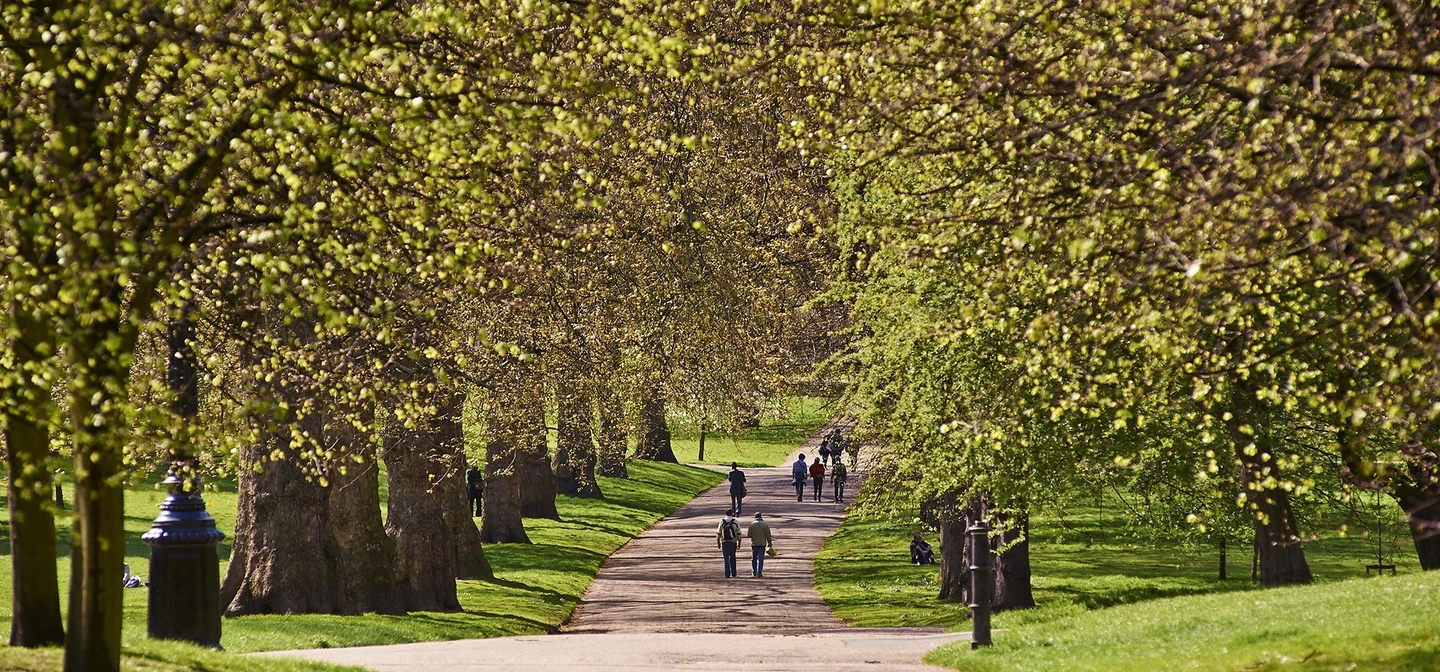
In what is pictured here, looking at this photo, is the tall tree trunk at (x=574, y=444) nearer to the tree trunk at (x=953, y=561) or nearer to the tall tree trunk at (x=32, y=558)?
the tree trunk at (x=953, y=561)

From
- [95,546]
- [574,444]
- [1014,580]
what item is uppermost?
[574,444]

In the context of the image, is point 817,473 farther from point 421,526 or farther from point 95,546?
point 95,546

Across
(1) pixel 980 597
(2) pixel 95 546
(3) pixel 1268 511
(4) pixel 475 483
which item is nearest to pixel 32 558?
(2) pixel 95 546

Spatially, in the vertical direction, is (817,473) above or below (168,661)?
above

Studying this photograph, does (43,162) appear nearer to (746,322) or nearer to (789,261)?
(746,322)

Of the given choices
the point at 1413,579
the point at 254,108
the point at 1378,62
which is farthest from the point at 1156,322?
the point at 1413,579

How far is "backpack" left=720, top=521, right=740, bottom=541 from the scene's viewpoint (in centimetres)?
3149

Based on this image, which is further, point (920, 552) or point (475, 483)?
point (475, 483)

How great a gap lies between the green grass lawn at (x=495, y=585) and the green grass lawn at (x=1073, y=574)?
5.32 metres

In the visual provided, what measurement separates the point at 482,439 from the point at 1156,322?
1490cm

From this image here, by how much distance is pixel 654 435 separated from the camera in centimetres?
6525

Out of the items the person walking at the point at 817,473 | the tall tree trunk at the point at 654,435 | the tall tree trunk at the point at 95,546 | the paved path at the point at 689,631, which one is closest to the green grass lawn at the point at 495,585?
the tall tree trunk at the point at 95,546

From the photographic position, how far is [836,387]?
2964 centimetres

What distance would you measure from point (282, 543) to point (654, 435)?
43839 millimetres
